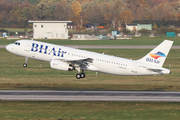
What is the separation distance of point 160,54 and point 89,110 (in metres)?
20.1

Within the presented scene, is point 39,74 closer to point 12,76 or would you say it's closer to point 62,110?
point 12,76

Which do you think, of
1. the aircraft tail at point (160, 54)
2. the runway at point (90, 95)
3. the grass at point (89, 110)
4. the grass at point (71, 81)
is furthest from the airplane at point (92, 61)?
the grass at point (89, 110)

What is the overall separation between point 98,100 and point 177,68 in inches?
1706

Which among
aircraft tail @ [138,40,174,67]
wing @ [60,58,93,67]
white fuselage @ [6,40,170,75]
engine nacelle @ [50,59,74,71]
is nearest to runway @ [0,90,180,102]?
engine nacelle @ [50,59,74,71]

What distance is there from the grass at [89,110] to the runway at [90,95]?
2.60 meters

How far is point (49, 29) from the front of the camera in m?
196

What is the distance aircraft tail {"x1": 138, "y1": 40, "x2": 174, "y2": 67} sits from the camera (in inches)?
2085

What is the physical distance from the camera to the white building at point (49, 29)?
638 ft

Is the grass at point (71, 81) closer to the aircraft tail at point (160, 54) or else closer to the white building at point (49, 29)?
the aircraft tail at point (160, 54)

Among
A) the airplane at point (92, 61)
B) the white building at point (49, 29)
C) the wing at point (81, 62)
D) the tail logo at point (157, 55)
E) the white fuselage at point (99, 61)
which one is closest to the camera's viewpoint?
the tail logo at point (157, 55)

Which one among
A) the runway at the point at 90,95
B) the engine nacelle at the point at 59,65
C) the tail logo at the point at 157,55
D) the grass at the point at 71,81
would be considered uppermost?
the tail logo at the point at 157,55

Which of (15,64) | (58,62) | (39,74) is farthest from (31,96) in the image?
(15,64)

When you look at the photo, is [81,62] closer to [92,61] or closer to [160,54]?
[92,61]

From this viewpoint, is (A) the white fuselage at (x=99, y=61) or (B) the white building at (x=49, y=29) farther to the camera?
(B) the white building at (x=49, y=29)
